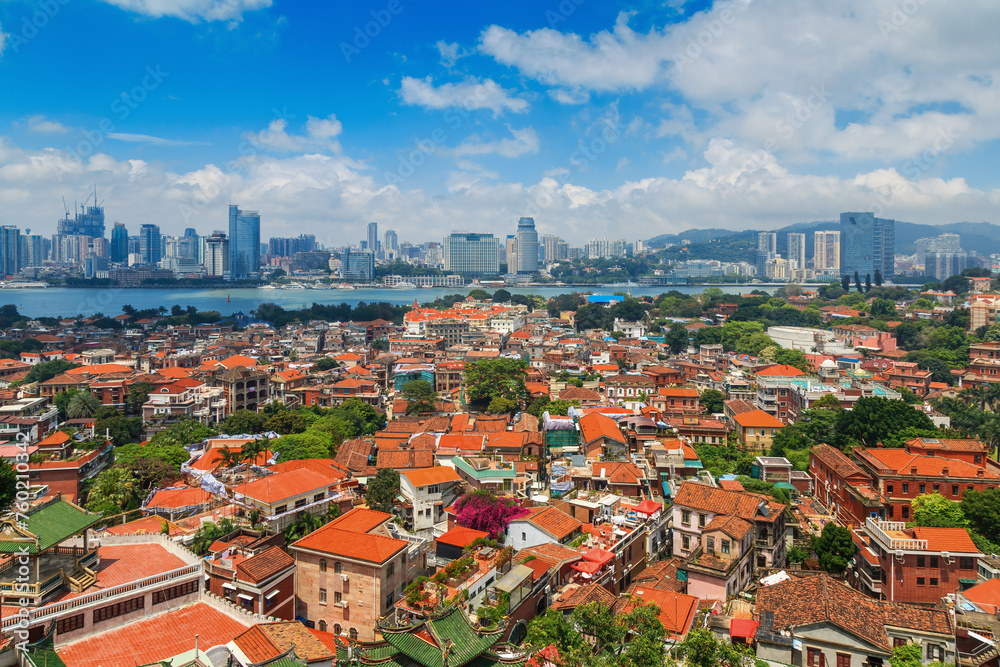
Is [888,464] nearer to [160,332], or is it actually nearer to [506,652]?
[506,652]

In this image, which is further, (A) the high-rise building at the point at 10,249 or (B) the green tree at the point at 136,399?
(A) the high-rise building at the point at 10,249

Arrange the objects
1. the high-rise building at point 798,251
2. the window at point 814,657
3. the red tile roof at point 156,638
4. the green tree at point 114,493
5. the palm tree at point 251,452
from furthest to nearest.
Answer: the high-rise building at point 798,251
the palm tree at point 251,452
the green tree at point 114,493
the window at point 814,657
the red tile roof at point 156,638

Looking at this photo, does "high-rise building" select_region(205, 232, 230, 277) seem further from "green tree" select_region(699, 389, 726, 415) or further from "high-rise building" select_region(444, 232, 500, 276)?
"green tree" select_region(699, 389, 726, 415)

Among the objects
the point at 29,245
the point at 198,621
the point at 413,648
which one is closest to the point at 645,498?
the point at 413,648

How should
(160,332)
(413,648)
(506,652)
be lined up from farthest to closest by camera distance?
(160,332) → (506,652) → (413,648)

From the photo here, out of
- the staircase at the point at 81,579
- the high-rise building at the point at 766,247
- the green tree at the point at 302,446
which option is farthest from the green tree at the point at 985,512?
the high-rise building at the point at 766,247

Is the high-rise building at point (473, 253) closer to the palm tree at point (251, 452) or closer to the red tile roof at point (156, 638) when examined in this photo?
the palm tree at point (251, 452)

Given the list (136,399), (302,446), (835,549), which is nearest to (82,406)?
(136,399)
